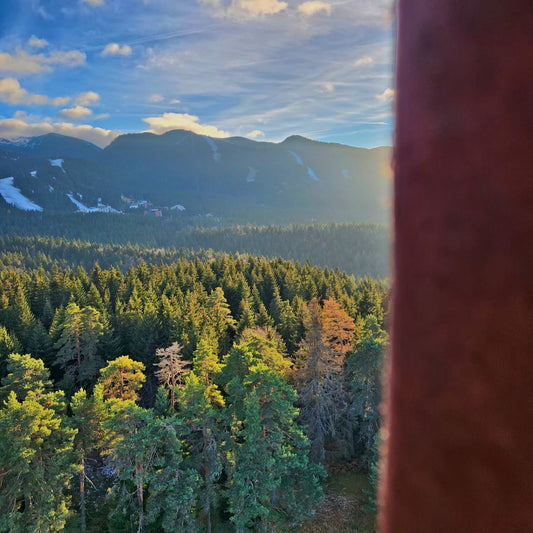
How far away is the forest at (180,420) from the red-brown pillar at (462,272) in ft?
22.1

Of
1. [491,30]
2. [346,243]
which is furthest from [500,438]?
[346,243]

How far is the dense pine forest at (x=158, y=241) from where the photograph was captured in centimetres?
10638

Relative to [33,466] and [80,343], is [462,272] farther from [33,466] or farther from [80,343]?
[80,343]

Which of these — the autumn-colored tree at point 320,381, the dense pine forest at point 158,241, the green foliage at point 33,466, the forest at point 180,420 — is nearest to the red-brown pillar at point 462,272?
the forest at point 180,420

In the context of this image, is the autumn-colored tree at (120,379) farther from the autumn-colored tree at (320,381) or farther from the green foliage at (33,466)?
the autumn-colored tree at (320,381)

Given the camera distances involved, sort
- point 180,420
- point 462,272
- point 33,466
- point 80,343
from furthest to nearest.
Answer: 1. point 80,343
2. point 33,466
3. point 180,420
4. point 462,272

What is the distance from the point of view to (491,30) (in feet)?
2.01

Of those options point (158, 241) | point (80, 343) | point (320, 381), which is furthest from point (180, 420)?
point (158, 241)

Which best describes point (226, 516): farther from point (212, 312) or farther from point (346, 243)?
point (346, 243)

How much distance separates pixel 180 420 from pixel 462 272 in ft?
47.6

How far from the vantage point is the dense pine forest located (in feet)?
349

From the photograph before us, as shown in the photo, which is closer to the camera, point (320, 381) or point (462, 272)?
point (462, 272)

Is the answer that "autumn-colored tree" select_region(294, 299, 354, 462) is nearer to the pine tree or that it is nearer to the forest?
the forest

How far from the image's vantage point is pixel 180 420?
13.6 metres
